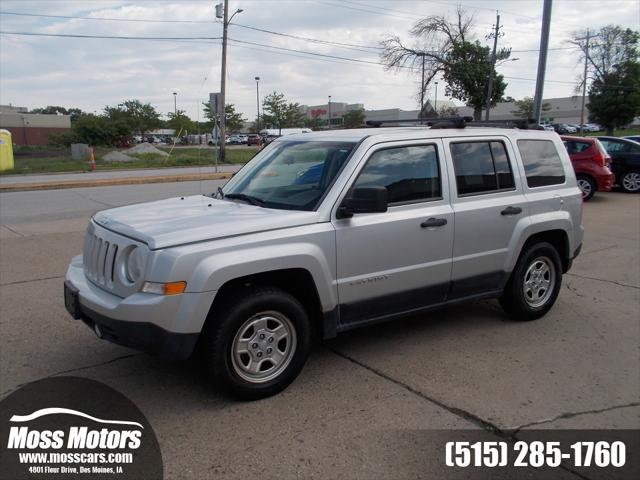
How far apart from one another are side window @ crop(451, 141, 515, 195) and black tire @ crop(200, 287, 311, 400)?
1.86 meters

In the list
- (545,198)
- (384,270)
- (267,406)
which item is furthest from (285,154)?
(545,198)

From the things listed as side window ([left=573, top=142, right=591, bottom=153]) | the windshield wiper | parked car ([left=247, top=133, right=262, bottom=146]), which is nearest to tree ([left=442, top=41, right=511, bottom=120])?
parked car ([left=247, top=133, right=262, bottom=146])

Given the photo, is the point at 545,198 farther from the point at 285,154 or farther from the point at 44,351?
the point at 44,351

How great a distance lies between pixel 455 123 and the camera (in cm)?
504

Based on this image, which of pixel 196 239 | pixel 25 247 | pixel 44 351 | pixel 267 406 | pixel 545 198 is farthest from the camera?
pixel 25 247

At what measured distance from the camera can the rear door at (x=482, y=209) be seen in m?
4.73

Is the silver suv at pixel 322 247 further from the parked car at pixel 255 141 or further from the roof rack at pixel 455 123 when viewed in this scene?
the parked car at pixel 255 141

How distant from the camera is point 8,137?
2755 centimetres

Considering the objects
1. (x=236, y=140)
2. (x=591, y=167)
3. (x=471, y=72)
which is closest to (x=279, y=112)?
(x=236, y=140)

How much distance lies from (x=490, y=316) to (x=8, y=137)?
28.1 m

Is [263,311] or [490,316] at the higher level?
[263,311]

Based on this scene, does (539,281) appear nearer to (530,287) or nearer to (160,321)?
(530,287)

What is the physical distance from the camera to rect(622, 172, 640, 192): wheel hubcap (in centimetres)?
1602

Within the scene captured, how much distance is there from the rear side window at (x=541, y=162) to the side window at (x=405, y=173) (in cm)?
116
